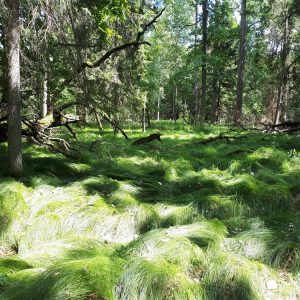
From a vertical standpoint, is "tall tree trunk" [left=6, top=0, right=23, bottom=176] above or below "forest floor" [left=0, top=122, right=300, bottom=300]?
above

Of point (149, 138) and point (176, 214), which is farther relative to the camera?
point (149, 138)

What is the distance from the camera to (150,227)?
5.23 metres

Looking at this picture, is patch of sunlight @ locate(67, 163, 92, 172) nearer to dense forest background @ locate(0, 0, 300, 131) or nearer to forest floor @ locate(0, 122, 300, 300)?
forest floor @ locate(0, 122, 300, 300)

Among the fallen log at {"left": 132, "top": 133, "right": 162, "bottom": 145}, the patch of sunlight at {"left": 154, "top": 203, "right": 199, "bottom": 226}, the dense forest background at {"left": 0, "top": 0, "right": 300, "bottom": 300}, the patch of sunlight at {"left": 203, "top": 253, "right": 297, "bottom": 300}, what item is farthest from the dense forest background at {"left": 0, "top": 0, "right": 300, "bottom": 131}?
the patch of sunlight at {"left": 203, "top": 253, "right": 297, "bottom": 300}

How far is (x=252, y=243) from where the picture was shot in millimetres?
4156

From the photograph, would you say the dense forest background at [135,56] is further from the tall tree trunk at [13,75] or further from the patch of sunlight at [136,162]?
the patch of sunlight at [136,162]

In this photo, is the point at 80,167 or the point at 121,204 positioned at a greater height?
the point at 80,167

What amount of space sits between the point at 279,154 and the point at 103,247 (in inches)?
208

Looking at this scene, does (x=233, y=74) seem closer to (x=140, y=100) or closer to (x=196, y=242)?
(x=140, y=100)

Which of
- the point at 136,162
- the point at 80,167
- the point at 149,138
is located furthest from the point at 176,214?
the point at 149,138

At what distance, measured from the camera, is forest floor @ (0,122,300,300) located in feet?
11.2

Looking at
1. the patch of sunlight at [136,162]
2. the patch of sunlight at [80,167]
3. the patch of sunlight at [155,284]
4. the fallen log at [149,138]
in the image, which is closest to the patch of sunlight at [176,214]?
the patch of sunlight at [155,284]

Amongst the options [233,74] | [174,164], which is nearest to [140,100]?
[174,164]

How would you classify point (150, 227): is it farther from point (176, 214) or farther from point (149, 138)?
point (149, 138)
